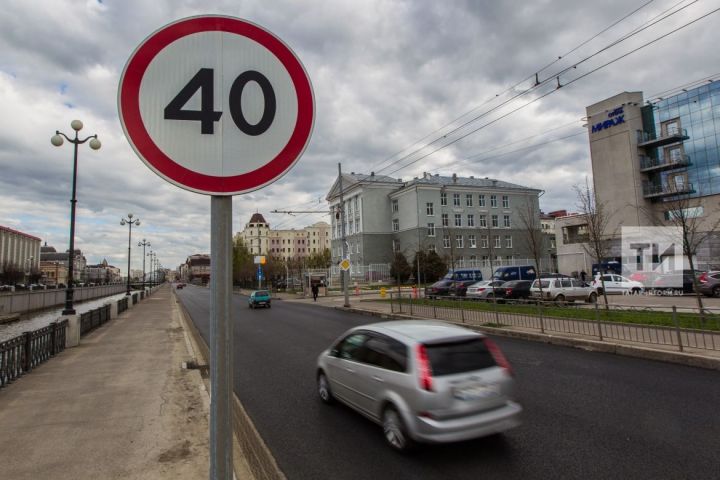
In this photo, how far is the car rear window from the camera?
5348mm

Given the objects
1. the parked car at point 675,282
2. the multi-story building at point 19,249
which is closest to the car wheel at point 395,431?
the parked car at point 675,282

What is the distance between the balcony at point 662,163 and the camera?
51.9m

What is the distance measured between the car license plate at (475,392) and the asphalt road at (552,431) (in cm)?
66

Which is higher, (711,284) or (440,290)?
(711,284)

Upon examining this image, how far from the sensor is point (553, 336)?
42.8 feet

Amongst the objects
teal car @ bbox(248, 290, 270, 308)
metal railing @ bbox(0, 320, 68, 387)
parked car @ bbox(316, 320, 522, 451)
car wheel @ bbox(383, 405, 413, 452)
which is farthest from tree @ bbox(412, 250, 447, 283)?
car wheel @ bbox(383, 405, 413, 452)

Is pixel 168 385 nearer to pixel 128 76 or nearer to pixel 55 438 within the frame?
pixel 55 438

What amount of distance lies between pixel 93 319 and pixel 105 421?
1414 centimetres

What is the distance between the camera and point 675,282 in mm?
29625

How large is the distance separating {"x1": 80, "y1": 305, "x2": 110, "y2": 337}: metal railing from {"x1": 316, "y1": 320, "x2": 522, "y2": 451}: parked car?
45.2ft

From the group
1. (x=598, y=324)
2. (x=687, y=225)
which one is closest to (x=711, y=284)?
(x=687, y=225)

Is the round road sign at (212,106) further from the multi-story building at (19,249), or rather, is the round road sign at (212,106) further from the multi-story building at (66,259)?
the multi-story building at (66,259)

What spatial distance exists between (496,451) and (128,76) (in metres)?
5.47

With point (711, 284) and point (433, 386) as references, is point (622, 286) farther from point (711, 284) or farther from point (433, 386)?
point (433, 386)
